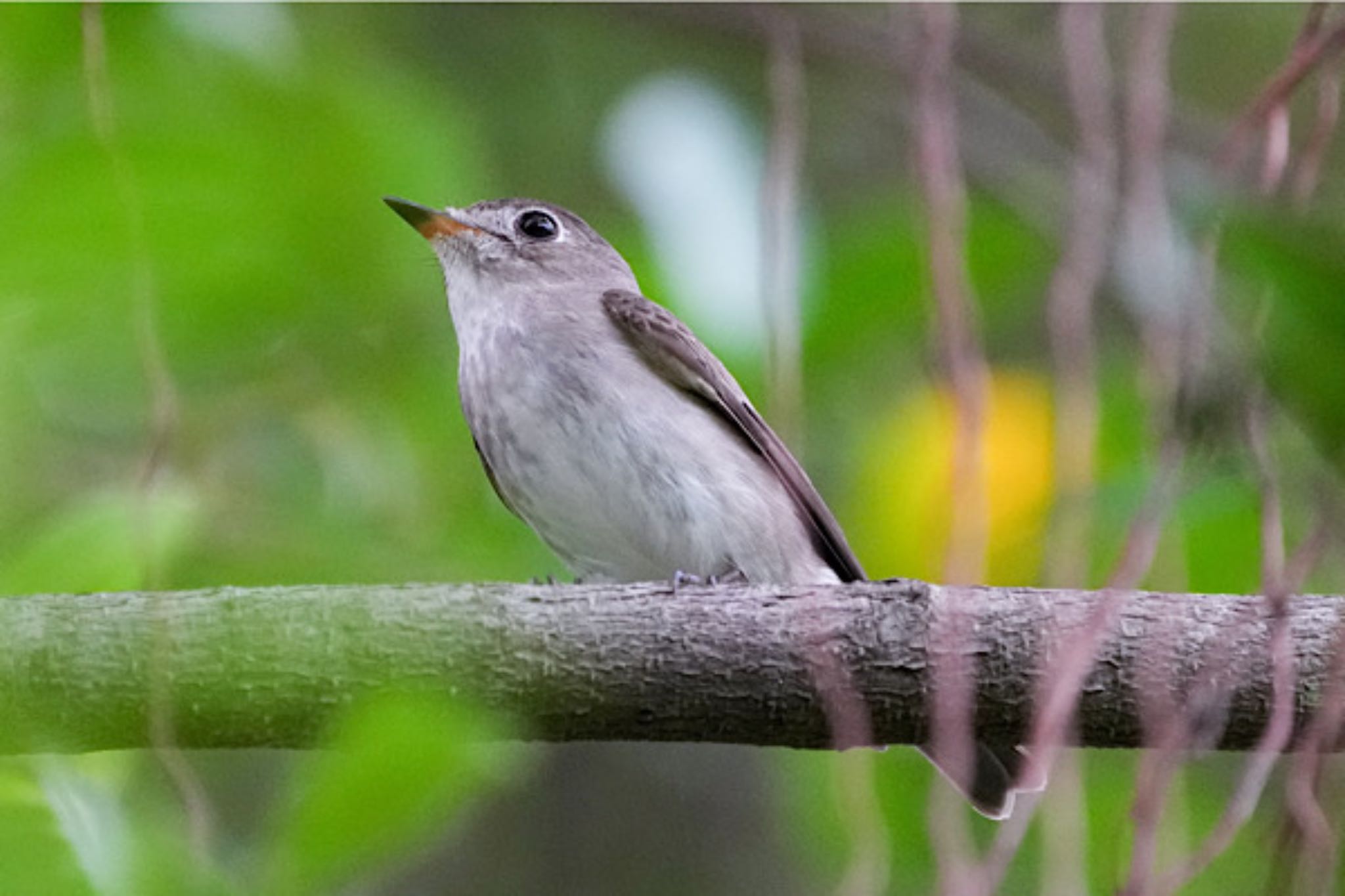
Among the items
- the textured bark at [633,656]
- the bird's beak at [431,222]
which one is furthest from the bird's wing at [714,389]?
the textured bark at [633,656]

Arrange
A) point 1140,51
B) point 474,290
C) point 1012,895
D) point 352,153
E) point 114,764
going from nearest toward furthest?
point 1140,51 < point 114,764 < point 352,153 < point 1012,895 < point 474,290

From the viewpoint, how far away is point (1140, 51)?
7.83 ft

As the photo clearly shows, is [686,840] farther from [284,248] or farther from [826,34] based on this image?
[284,248]

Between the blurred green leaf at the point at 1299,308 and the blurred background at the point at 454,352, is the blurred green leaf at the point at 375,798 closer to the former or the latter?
the blurred background at the point at 454,352

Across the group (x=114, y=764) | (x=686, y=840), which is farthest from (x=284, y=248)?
(x=686, y=840)

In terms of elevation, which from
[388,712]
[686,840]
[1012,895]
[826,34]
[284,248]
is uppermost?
[826,34]

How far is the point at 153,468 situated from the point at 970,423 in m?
1.07

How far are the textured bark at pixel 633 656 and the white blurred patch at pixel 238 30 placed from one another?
0.87 m

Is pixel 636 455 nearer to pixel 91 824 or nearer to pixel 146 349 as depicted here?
pixel 146 349

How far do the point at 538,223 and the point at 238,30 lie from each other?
2303 millimetres

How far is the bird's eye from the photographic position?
17.7ft

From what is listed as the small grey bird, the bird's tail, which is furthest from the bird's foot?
the bird's tail

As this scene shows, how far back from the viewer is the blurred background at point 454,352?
1.74m

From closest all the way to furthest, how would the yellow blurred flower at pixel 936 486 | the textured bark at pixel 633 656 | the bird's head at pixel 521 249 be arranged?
the textured bark at pixel 633 656 < the yellow blurred flower at pixel 936 486 < the bird's head at pixel 521 249
